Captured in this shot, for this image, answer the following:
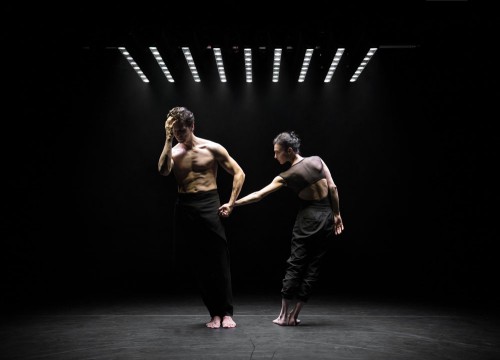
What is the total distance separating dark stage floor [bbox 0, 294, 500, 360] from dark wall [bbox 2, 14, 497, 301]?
1106 mm

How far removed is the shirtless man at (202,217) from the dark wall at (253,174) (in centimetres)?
230

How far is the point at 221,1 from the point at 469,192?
146 inches

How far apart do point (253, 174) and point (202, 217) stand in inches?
97.8

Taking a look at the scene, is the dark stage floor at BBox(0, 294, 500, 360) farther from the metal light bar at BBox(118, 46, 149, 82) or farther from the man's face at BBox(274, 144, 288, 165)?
the metal light bar at BBox(118, 46, 149, 82)

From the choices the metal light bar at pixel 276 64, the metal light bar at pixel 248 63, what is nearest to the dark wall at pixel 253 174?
the metal light bar at pixel 276 64

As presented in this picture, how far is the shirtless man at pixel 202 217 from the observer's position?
450 cm

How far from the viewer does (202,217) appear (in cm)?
450

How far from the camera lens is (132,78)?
6.89m

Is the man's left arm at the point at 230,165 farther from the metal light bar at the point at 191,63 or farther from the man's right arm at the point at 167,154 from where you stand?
the metal light bar at the point at 191,63

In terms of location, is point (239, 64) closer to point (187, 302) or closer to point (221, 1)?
point (221, 1)

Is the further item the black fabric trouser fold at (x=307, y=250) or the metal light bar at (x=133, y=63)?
the metal light bar at (x=133, y=63)

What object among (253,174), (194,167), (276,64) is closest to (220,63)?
(276,64)

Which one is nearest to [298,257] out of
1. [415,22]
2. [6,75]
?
[415,22]

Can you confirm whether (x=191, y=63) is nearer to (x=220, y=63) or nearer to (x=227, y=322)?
(x=220, y=63)
